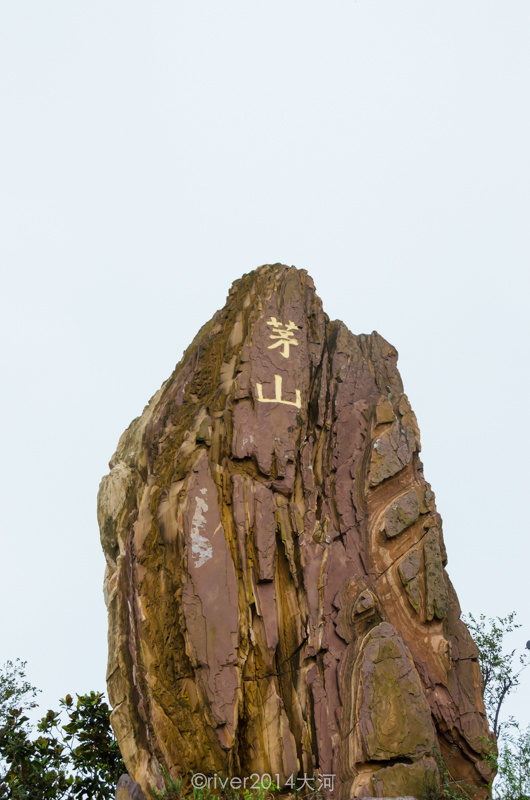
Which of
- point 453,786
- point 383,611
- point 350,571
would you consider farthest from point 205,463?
point 453,786

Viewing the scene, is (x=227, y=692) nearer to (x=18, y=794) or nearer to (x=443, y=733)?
(x=443, y=733)

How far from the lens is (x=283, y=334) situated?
12148 mm

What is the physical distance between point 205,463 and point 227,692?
294 cm

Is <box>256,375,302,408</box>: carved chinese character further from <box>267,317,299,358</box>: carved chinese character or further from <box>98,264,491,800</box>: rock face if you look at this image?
<box>267,317,299,358</box>: carved chinese character

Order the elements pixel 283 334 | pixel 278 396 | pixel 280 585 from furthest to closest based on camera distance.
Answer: pixel 283 334, pixel 278 396, pixel 280 585

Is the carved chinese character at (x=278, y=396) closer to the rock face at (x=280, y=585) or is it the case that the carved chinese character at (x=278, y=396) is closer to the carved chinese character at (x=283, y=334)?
the rock face at (x=280, y=585)

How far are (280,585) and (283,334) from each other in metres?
4.06

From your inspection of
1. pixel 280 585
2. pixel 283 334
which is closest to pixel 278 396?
pixel 283 334

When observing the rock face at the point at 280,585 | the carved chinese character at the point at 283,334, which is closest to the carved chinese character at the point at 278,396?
the rock face at the point at 280,585

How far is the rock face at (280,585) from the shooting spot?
9062mm

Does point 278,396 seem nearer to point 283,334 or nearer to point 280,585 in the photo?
point 283,334

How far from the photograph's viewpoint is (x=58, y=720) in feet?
44.7

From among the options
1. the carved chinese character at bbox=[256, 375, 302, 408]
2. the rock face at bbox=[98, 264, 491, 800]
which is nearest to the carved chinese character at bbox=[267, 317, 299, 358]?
the rock face at bbox=[98, 264, 491, 800]

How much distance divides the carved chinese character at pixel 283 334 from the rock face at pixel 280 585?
0.10 ft
